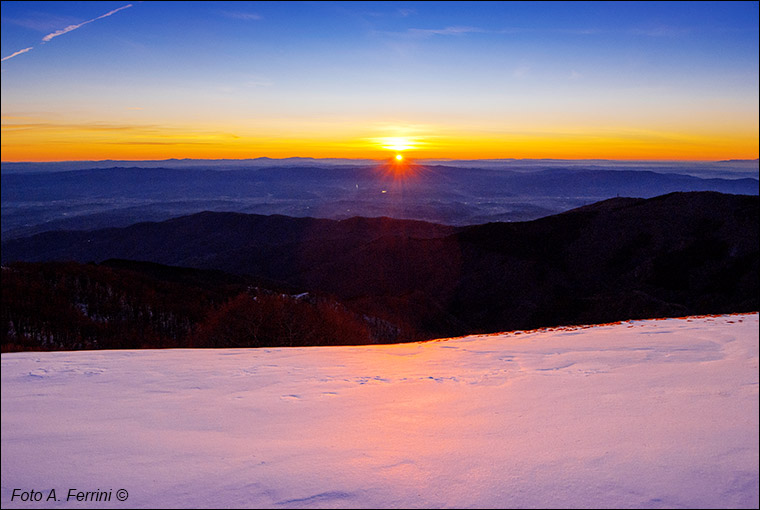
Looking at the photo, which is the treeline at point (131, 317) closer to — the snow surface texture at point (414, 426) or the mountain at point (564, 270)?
the snow surface texture at point (414, 426)

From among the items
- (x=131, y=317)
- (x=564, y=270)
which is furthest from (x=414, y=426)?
(x=564, y=270)

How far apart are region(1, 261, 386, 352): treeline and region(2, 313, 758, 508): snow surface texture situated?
324 inches

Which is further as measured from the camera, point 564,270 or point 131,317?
point 564,270

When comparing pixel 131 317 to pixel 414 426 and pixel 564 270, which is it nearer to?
pixel 414 426

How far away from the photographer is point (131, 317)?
63.3ft

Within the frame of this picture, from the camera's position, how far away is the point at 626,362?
5609 mm

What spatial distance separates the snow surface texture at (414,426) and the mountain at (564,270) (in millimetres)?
24256

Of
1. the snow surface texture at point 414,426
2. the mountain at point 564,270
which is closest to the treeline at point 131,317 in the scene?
the snow surface texture at point 414,426

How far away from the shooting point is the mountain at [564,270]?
1400 inches

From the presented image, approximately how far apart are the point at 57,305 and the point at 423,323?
23.5m

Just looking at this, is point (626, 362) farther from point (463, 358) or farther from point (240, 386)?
point (240, 386)

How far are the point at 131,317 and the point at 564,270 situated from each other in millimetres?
42015

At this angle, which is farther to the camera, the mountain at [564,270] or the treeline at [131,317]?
the mountain at [564,270]

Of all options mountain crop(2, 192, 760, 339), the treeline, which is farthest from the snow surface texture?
mountain crop(2, 192, 760, 339)
